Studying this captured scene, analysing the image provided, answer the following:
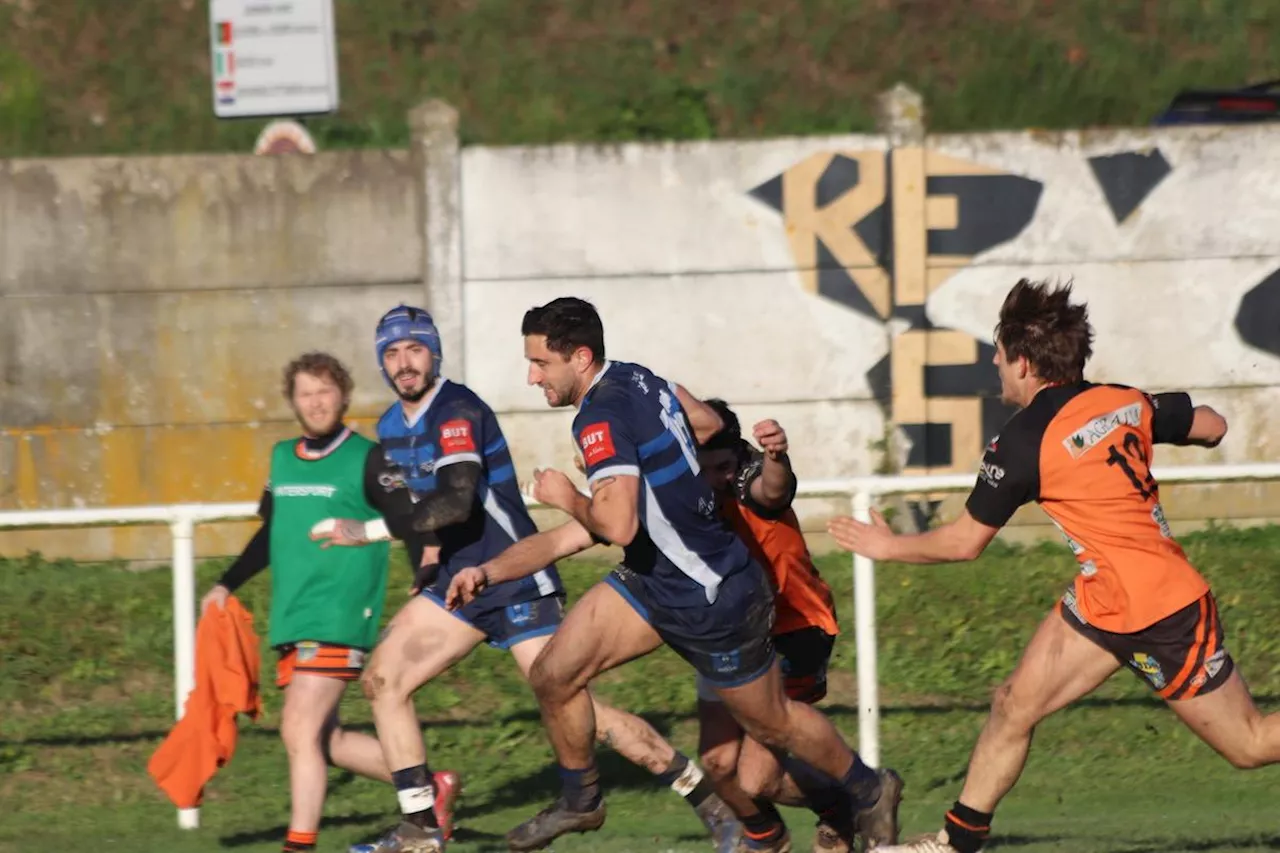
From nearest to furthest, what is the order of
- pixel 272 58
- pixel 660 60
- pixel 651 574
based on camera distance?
pixel 651 574 → pixel 272 58 → pixel 660 60

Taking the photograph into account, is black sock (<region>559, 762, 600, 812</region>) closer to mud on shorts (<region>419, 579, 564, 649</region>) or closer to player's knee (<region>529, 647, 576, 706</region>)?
player's knee (<region>529, 647, 576, 706</region>)

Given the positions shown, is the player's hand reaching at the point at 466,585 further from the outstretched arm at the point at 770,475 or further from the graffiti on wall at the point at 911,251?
the graffiti on wall at the point at 911,251

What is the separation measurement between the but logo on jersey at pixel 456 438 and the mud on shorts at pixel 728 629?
3.03 ft

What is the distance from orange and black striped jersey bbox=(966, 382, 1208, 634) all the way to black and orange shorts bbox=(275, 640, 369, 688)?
2552 millimetres

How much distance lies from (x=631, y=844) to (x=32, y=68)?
11758 millimetres

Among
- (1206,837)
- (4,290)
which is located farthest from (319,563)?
(4,290)

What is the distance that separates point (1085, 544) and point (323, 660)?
9.45 ft

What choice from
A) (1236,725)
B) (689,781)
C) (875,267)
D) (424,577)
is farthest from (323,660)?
(875,267)

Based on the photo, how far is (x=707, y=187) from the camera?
11617mm

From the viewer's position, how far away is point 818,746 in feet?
21.6

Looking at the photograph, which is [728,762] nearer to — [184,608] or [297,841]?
[297,841]

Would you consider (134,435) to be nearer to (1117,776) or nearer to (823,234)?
(823,234)

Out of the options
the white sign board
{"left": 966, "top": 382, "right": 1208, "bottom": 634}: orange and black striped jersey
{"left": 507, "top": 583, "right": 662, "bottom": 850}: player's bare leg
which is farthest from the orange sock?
the white sign board

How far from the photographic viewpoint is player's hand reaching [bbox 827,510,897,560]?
20.3ft
